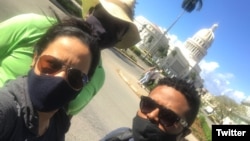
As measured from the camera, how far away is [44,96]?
1735 millimetres

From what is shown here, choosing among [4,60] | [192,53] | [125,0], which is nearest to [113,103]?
[125,0]

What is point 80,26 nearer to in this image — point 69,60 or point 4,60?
point 69,60

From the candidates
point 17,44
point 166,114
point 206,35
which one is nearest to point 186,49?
point 206,35

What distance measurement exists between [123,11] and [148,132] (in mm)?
1019

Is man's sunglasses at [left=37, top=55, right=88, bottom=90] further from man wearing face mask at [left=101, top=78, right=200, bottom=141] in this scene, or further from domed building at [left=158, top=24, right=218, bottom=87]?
domed building at [left=158, top=24, right=218, bottom=87]

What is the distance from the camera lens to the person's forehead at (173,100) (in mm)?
2363

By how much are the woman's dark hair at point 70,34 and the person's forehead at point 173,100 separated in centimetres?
60

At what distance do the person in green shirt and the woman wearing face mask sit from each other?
17cm

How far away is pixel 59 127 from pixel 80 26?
619 millimetres

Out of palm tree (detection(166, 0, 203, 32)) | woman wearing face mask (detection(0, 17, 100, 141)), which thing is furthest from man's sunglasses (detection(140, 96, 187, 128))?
palm tree (detection(166, 0, 203, 32))

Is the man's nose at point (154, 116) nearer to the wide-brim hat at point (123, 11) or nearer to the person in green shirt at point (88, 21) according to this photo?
the person in green shirt at point (88, 21)

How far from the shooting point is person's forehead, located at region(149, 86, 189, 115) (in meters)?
2.36

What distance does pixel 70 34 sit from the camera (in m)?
1.94

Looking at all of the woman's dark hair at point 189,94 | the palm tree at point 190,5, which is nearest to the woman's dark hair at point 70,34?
the woman's dark hair at point 189,94
